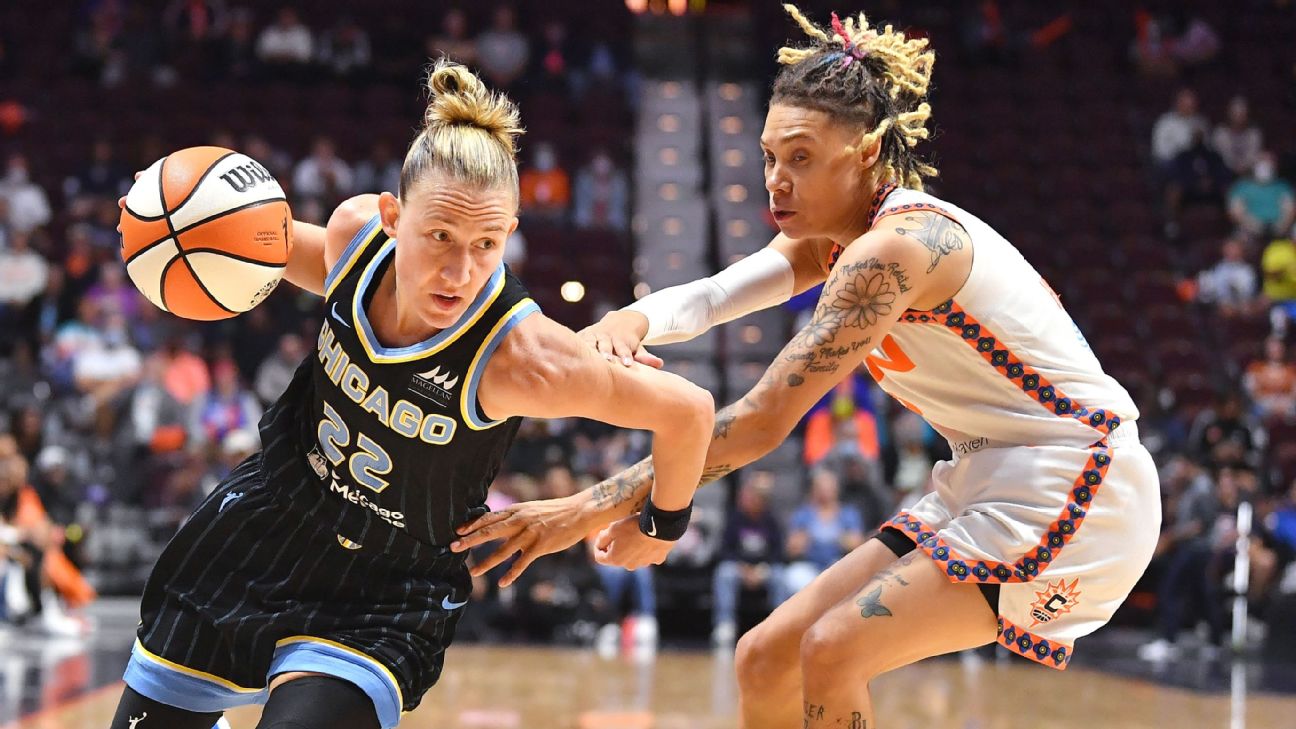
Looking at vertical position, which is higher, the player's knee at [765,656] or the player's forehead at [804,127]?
the player's forehead at [804,127]

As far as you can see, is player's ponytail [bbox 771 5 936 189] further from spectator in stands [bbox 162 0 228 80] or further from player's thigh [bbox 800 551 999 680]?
spectator in stands [bbox 162 0 228 80]

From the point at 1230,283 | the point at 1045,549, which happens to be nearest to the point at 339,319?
the point at 1045,549

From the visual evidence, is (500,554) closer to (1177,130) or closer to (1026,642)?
(1026,642)

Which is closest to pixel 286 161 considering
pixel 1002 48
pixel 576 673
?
pixel 576 673

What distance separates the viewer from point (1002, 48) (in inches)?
677

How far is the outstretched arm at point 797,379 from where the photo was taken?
3391 millimetres

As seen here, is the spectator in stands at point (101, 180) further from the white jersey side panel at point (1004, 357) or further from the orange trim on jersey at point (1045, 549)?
the orange trim on jersey at point (1045, 549)

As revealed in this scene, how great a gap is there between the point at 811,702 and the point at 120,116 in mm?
13374

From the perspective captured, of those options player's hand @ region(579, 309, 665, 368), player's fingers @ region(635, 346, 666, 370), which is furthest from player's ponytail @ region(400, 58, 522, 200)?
player's fingers @ region(635, 346, 666, 370)

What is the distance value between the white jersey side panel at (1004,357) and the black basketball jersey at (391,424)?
1.04 meters

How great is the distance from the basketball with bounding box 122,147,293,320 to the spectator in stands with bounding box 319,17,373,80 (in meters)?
12.6

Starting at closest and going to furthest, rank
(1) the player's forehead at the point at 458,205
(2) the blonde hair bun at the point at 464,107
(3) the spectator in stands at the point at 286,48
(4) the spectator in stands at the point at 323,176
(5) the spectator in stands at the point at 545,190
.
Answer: (1) the player's forehead at the point at 458,205, (2) the blonde hair bun at the point at 464,107, (4) the spectator in stands at the point at 323,176, (5) the spectator in stands at the point at 545,190, (3) the spectator in stands at the point at 286,48

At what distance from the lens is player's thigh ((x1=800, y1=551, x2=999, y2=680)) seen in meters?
3.31

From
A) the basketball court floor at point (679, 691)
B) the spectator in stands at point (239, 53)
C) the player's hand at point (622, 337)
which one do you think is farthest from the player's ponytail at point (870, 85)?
the spectator in stands at point (239, 53)
